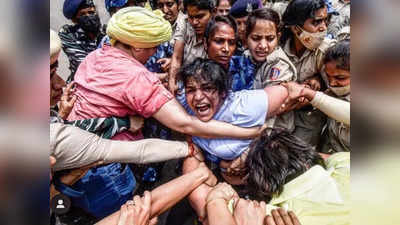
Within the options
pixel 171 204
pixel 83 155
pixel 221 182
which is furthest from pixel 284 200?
pixel 83 155

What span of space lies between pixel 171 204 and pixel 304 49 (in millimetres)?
1352

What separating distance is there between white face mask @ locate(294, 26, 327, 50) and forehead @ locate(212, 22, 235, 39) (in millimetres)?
430

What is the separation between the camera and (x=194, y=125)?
2.59m

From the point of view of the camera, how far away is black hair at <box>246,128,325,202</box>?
2596 mm

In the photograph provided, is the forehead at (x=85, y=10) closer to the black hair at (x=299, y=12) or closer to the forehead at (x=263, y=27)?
the forehead at (x=263, y=27)

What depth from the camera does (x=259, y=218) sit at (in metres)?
2.56

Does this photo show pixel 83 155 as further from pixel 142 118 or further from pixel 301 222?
pixel 301 222

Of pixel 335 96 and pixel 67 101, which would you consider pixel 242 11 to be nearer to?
pixel 335 96

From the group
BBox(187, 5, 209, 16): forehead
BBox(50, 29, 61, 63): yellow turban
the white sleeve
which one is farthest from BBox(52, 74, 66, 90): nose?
the white sleeve

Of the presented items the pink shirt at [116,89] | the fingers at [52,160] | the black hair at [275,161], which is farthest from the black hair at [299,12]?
the fingers at [52,160]

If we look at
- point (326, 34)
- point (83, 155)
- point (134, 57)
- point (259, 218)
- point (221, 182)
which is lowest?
point (259, 218)

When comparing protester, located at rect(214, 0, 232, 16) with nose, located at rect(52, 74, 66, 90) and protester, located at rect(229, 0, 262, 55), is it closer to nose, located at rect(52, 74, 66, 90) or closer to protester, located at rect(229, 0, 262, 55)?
protester, located at rect(229, 0, 262, 55)

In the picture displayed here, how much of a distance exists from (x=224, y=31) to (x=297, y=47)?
503 millimetres

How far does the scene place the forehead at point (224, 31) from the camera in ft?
8.23
